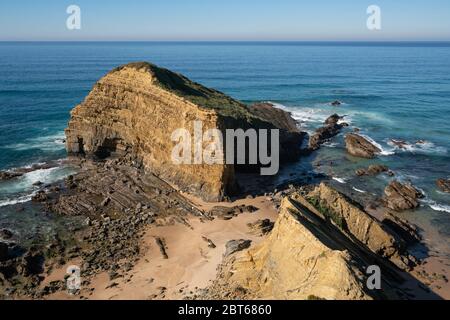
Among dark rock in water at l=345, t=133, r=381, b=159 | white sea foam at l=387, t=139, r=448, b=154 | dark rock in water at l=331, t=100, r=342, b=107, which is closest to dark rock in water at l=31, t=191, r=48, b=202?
dark rock in water at l=345, t=133, r=381, b=159

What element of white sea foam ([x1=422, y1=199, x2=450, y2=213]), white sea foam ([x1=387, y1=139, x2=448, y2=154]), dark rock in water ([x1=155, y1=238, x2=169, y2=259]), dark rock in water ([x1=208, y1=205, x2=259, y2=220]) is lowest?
dark rock in water ([x1=155, y1=238, x2=169, y2=259])

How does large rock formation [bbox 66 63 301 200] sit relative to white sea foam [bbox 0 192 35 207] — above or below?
above

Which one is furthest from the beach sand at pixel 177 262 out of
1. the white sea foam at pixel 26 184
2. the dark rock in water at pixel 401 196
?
the white sea foam at pixel 26 184

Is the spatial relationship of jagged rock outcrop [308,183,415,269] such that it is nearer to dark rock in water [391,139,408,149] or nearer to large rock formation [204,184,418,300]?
large rock formation [204,184,418,300]

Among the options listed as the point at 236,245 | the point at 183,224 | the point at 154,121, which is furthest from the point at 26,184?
the point at 236,245

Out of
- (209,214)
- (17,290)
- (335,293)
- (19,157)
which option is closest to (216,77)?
(19,157)

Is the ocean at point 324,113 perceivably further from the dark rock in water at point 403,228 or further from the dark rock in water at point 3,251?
the dark rock in water at point 3,251

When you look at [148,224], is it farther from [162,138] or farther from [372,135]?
[372,135]
